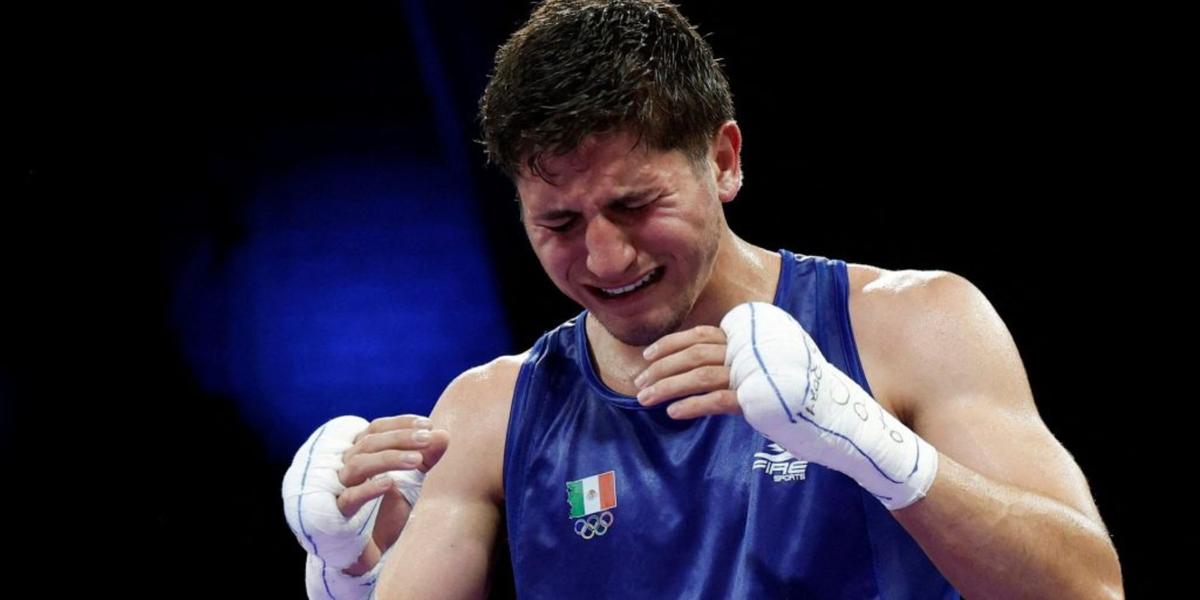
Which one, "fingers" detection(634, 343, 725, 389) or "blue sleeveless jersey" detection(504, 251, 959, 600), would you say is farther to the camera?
"blue sleeveless jersey" detection(504, 251, 959, 600)

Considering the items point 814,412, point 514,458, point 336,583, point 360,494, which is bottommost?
point 336,583

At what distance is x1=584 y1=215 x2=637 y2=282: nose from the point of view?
6.11ft

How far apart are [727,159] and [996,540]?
807 millimetres

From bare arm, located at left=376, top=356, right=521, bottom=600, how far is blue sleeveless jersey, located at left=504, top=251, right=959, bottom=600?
50 millimetres

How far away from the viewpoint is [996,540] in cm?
→ 159

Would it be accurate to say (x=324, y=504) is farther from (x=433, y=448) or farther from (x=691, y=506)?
(x=691, y=506)

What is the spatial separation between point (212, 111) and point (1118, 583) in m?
2.98

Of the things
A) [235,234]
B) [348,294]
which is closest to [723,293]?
[348,294]

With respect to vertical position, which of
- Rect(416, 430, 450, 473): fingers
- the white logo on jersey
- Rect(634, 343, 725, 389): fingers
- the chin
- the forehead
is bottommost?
the white logo on jersey

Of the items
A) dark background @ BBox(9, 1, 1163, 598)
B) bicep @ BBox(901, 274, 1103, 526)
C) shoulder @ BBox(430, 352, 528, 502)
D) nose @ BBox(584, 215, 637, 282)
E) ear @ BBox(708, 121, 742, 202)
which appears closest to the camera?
bicep @ BBox(901, 274, 1103, 526)

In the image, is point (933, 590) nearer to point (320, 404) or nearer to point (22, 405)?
point (320, 404)

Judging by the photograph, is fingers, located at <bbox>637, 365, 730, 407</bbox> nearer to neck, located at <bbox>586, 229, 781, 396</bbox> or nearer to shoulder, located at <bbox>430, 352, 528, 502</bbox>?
neck, located at <bbox>586, 229, 781, 396</bbox>

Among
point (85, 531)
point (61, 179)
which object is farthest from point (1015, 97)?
point (85, 531)

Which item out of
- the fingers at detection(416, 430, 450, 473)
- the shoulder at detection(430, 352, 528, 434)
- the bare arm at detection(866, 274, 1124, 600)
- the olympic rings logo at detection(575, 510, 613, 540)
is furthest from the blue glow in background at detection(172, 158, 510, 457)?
the bare arm at detection(866, 274, 1124, 600)
